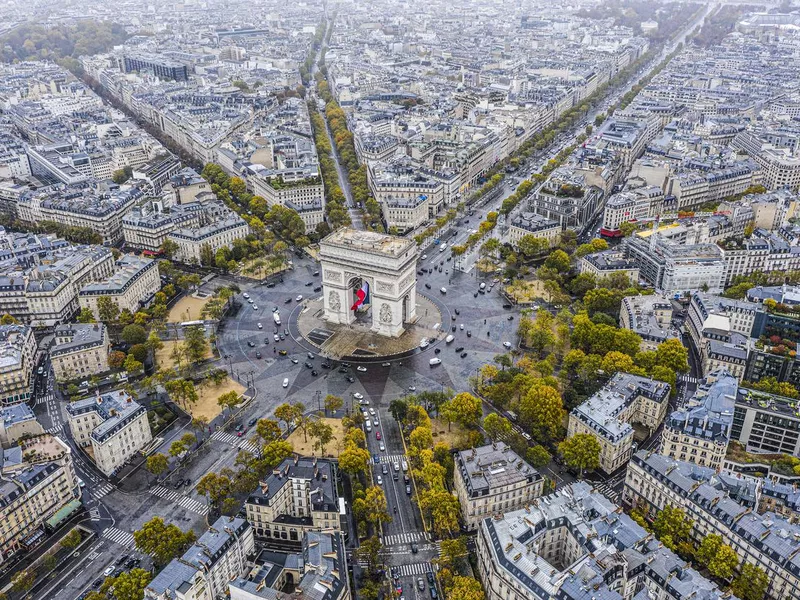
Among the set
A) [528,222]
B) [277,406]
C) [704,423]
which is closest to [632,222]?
[528,222]

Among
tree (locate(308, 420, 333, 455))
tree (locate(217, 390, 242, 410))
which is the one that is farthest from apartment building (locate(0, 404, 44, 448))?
tree (locate(308, 420, 333, 455))

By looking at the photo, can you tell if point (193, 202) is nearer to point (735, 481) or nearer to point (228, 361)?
point (228, 361)

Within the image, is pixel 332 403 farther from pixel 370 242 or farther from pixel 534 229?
pixel 534 229

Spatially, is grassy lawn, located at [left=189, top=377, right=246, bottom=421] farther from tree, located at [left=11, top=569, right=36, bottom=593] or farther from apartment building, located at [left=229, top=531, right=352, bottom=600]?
apartment building, located at [left=229, top=531, right=352, bottom=600]

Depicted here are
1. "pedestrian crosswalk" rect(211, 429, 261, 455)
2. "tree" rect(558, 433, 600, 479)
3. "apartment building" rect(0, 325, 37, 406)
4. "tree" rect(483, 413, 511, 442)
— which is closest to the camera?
"tree" rect(558, 433, 600, 479)

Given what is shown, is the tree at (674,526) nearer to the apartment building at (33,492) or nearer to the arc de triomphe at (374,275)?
the arc de triomphe at (374,275)

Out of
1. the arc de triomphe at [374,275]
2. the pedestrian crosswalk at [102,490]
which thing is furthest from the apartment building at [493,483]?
the pedestrian crosswalk at [102,490]

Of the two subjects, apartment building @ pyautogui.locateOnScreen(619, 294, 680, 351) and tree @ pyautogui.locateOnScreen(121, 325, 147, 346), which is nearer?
apartment building @ pyautogui.locateOnScreen(619, 294, 680, 351)
